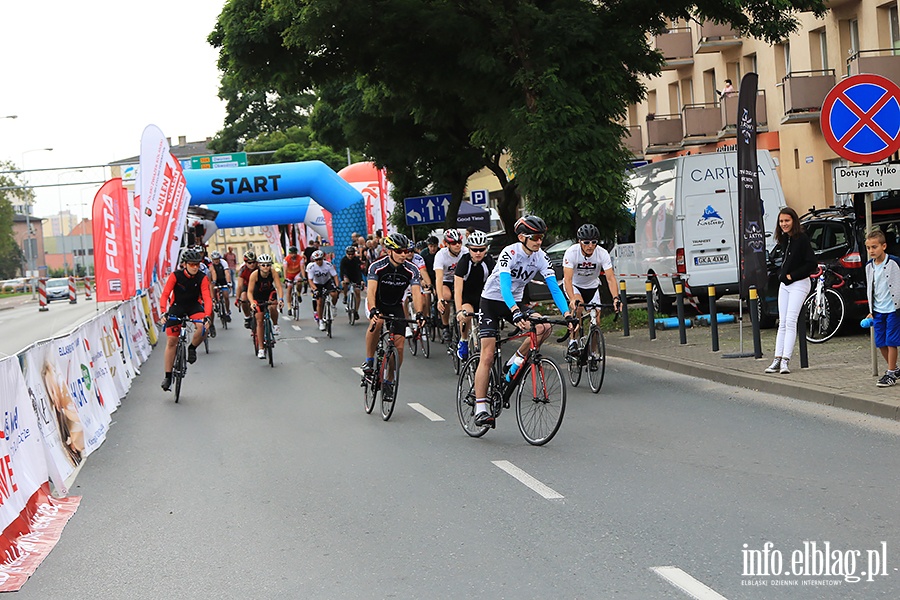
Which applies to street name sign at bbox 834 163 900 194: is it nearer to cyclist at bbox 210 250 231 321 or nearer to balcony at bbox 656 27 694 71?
cyclist at bbox 210 250 231 321

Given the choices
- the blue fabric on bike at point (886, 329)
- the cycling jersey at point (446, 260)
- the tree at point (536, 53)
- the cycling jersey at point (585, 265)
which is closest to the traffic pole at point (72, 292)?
the tree at point (536, 53)

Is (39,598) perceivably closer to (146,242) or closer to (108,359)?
(108,359)

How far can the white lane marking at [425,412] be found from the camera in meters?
12.5

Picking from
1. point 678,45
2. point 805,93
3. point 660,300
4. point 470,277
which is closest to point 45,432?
point 470,277

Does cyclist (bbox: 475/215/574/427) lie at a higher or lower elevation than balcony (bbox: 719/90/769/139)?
lower

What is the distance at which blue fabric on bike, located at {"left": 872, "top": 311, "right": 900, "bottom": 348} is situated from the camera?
39.2 feet

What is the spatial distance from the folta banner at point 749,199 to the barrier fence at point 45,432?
7.86 metres

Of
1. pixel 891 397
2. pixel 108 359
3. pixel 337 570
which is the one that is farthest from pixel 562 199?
pixel 337 570

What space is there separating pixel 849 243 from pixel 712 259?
3.88 metres

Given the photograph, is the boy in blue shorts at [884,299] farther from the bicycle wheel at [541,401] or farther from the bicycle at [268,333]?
the bicycle at [268,333]

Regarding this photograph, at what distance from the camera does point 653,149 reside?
4188cm

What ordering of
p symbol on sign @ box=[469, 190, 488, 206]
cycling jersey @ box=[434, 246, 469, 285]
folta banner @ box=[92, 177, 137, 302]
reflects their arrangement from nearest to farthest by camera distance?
cycling jersey @ box=[434, 246, 469, 285] < folta banner @ box=[92, 177, 137, 302] < p symbol on sign @ box=[469, 190, 488, 206]

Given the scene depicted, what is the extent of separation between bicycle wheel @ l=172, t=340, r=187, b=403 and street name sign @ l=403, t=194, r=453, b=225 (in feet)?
53.0

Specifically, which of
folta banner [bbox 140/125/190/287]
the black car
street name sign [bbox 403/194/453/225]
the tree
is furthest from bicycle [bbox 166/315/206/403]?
street name sign [bbox 403/194/453/225]
